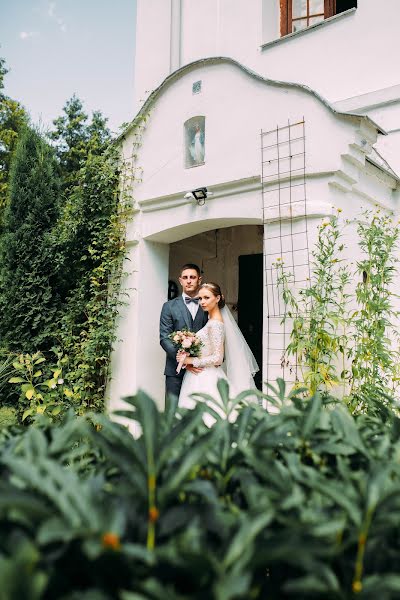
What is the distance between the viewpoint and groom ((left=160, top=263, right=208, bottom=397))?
6407mm

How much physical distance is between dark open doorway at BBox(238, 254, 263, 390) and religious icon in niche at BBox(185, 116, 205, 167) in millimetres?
2803

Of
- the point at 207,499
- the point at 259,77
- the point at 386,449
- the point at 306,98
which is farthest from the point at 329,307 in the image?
the point at 207,499

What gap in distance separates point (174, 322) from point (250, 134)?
2.50 meters

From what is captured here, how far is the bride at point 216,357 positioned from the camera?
19.9 ft

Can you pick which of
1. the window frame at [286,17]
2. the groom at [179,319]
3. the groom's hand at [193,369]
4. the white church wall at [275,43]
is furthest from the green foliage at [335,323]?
the window frame at [286,17]

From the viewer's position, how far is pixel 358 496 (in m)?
1.12

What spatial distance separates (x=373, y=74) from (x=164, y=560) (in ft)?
23.4

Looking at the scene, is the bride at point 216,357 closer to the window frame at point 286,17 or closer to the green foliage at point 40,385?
the green foliage at point 40,385

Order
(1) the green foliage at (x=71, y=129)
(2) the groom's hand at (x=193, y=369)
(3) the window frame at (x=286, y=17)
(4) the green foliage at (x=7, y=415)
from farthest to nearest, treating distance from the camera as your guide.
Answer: (1) the green foliage at (x=71, y=129), (3) the window frame at (x=286, y=17), (4) the green foliage at (x=7, y=415), (2) the groom's hand at (x=193, y=369)

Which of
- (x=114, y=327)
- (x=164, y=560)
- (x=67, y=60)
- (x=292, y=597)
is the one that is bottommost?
(x=292, y=597)

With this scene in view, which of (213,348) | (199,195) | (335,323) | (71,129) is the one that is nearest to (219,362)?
(213,348)

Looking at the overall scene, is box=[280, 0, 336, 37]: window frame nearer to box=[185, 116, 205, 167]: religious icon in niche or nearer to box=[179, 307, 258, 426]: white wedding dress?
box=[185, 116, 205, 167]: religious icon in niche

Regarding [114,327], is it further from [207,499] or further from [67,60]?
[67,60]

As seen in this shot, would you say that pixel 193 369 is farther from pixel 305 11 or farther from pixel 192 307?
pixel 305 11
